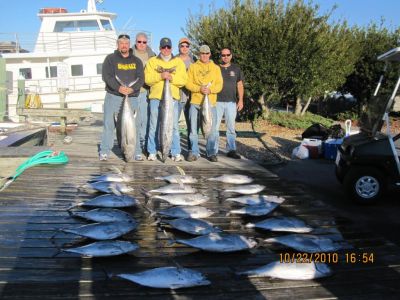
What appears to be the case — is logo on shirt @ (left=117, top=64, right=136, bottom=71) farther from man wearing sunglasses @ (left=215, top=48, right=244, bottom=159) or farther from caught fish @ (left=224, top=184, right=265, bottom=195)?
caught fish @ (left=224, top=184, right=265, bottom=195)

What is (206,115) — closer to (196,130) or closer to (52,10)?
(196,130)

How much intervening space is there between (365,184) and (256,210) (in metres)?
2.09

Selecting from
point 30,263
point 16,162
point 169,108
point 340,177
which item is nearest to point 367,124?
point 340,177

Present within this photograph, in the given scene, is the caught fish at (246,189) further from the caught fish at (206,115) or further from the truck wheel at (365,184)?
the caught fish at (206,115)

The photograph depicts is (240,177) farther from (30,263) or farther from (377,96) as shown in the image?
(30,263)

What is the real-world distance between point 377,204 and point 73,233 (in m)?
4.22

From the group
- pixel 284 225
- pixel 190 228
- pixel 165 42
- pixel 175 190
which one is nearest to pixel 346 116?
pixel 165 42

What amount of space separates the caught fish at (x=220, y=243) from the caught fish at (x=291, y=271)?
406mm

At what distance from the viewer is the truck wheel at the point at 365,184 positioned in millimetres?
5543

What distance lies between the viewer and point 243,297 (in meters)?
2.67

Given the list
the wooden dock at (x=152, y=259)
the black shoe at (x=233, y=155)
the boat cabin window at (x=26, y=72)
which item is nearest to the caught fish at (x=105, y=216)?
the wooden dock at (x=152, y=259)

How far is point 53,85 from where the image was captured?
22.2m

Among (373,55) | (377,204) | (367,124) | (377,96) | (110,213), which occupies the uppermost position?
(373,55)

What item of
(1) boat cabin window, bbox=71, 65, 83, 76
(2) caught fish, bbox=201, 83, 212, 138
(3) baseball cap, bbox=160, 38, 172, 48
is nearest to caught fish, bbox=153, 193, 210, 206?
(2) caught fish, bbox=201, 83, 212, 138
